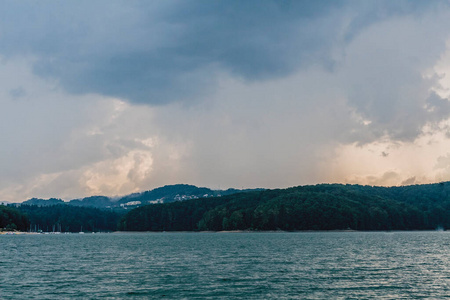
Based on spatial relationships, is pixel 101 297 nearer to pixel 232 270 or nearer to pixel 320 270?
pixel 232 270

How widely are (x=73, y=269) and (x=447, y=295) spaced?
233 ft

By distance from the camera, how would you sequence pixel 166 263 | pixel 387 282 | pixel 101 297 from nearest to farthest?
1. pixel 101 297
2. pixel 387 282
3. pixel 166 263

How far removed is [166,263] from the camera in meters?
109

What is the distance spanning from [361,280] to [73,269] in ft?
191

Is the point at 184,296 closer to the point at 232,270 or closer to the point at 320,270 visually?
the point at 232,270

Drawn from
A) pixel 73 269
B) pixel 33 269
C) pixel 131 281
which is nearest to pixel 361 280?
pixel 131 281

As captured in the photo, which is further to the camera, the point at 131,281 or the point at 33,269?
the point at 33,269

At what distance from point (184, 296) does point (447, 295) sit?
36217mm

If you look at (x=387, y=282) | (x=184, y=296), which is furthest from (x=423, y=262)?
(x=184, y=296)

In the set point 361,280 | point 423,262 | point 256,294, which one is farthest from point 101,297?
point 423,262

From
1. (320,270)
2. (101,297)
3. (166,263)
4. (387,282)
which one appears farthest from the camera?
(166,263)

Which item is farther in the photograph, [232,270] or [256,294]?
[232,270]

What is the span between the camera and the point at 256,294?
211 feet

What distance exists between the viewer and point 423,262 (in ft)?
359
